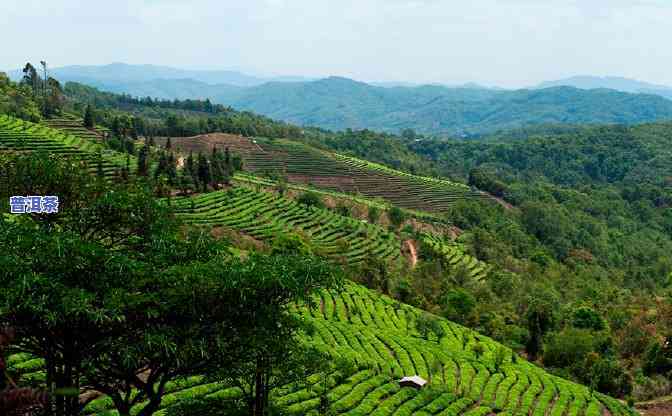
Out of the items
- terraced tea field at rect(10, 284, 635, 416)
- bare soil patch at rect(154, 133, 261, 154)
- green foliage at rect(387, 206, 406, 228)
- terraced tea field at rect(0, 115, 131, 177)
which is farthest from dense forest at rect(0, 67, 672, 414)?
bare soil patch at rect(154, 133, 261, 154)

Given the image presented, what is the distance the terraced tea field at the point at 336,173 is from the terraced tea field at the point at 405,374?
196ft

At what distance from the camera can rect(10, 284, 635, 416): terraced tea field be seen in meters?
22.2

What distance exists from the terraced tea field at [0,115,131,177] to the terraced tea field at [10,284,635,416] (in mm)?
34251

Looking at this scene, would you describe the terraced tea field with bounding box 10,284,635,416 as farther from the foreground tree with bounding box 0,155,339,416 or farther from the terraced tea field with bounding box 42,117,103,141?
the terraced tea field with bounding box 42,117,103,141

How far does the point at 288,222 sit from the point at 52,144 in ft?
91.3

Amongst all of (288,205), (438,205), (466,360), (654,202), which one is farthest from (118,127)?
(654,202)

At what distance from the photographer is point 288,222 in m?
62.8

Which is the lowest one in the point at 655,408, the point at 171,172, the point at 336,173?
the point at 655,408

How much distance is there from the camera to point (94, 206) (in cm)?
1702

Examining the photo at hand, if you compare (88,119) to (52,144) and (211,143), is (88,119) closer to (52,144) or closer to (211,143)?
(52,144)

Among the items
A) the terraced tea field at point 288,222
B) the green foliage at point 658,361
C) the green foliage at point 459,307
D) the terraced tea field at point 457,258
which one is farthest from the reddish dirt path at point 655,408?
the terraced tea field at point 288,222

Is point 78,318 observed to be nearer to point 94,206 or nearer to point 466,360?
point 94,206

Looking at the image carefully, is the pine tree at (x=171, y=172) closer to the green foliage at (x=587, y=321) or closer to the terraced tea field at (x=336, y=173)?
the terraced tea field at (x=336, y=173)

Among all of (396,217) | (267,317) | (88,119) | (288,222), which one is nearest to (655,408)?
(267,317)
